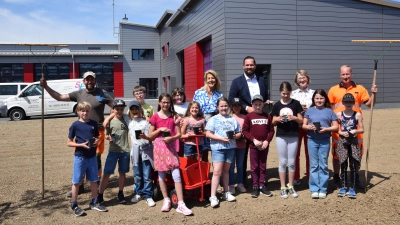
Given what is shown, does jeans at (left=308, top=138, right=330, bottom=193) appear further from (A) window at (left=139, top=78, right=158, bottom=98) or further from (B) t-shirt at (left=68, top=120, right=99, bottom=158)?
(A) window at (left=139, top=78, right=158, bottom=98)

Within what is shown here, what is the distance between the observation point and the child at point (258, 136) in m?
4.98

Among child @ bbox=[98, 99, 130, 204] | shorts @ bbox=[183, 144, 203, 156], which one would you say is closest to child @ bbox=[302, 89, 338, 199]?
shorts @ bbox=[183, 144, 203, 156]

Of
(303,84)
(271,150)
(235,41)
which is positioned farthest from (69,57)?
(303,84)

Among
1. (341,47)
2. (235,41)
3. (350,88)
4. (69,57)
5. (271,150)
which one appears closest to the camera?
(350,88)

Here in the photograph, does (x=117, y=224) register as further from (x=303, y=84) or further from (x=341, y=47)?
(x=341, y=47)

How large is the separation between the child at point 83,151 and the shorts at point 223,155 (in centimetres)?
159

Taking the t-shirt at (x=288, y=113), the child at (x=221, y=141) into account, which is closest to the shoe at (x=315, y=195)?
the t-shirt at (x=288, y=113)

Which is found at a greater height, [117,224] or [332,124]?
[332,124]

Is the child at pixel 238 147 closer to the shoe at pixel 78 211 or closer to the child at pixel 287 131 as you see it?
the child at pixel 287 131

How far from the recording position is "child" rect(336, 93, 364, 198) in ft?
16.2

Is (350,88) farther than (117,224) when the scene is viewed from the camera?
Yes

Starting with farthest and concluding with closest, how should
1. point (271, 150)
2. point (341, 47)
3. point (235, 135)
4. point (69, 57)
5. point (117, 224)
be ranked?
point (69, 57)
point (341, 47)
point (271, 150)
point (235, 135)
point (117, 224)

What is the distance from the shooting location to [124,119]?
4965 millimetres

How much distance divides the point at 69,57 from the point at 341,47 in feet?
79.2
